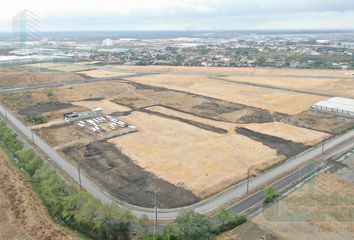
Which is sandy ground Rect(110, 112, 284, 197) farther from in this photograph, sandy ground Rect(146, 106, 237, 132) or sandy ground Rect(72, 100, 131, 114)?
sandy ground Rect(72, 100, 131, 114)

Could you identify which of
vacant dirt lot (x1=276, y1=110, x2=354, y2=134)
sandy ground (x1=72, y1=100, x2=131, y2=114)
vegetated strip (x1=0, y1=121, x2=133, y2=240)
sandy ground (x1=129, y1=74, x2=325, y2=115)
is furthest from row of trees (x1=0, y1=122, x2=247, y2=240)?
sandy ground (x1=129, y1=74, x2=325, y2=115)

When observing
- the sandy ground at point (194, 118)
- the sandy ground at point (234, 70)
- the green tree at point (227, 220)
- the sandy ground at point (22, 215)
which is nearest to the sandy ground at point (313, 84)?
the sandy ground at point (234, 70)

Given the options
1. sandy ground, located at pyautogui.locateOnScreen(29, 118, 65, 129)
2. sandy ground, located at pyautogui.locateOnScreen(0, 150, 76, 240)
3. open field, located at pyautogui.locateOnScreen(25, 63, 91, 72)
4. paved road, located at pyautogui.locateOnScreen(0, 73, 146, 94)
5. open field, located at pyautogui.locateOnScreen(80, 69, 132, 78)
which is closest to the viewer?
sandy ground, located at pyautogui.locateOnScreen(0, 150, 76, 240)

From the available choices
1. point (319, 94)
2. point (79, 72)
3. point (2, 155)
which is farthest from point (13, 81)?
point (319, 94)

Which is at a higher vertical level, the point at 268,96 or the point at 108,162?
the point at 268,96

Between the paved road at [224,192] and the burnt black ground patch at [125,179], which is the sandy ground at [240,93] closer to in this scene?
the paved road at [224,192]

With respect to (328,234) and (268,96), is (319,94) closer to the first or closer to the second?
(268,96)

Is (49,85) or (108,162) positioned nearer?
(108,162)

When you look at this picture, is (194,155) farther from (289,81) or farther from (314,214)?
(289,81)
